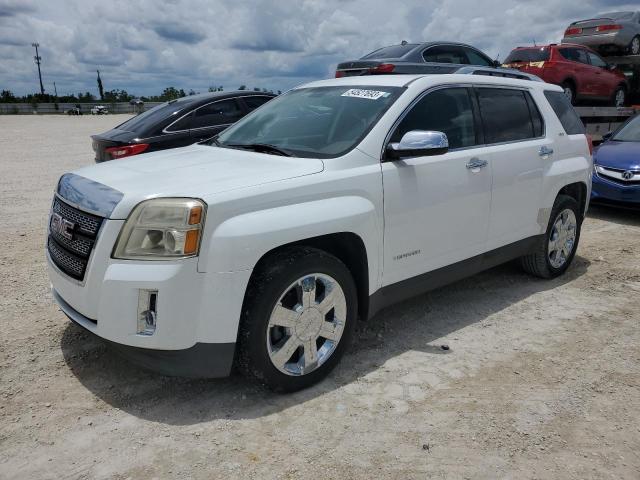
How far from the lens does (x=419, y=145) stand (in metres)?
3.54

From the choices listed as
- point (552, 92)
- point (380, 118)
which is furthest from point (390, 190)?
point (552, 92)

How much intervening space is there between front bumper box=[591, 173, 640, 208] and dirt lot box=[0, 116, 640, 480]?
357 cm

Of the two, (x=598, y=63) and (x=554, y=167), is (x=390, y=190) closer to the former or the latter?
(x=554, y=167)

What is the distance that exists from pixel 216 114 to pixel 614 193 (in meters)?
5.85

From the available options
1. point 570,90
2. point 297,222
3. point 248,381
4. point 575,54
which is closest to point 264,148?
point 297,222

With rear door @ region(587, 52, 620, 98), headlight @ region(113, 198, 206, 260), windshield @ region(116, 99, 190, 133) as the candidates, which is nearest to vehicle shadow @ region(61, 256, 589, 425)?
headlight @ region(113, 198, 206, 260)

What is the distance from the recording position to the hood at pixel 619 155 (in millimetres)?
7892

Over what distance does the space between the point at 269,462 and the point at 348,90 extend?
265 centimetres

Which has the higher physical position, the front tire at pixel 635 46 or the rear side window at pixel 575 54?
the front tire at pixel 635 46

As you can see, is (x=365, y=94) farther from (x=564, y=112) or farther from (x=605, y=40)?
(x=605, y=40)

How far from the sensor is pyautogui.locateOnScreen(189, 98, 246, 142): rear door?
26.7ft

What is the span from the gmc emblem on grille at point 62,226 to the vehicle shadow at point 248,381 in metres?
0.60

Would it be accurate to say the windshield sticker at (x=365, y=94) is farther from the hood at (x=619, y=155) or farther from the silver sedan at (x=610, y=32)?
the silver sedan at (x=610, y=32)

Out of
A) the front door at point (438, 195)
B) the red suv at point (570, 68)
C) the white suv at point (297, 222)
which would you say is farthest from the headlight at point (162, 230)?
the red suv at point (570, 68)
